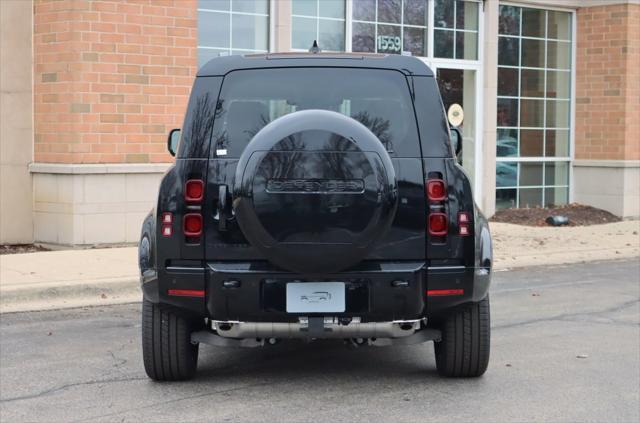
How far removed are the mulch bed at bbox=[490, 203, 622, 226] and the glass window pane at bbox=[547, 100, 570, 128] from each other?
1461 mm

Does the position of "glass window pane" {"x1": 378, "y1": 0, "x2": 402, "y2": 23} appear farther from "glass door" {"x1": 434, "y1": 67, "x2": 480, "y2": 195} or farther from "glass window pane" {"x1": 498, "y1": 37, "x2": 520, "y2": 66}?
"glass window pane" {"x1": 498, "y1": 37, "x2": 520, "y2": 66}

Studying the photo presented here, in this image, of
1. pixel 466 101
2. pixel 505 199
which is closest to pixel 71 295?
pixel 466 101

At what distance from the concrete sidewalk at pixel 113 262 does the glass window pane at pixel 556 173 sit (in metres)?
2.20

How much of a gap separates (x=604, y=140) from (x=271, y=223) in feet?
43.5

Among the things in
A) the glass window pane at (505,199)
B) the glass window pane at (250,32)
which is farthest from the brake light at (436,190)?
the glass window pane at (505,199)

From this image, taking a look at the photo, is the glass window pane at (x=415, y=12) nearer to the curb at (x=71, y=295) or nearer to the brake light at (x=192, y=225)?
the curb at (x=71, y=295)

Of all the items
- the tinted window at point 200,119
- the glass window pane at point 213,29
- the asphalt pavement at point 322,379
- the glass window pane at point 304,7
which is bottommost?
the asphalt pavement at point 322,379

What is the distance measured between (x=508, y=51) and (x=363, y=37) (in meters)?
3.15

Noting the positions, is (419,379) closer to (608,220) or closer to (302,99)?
(302,99)

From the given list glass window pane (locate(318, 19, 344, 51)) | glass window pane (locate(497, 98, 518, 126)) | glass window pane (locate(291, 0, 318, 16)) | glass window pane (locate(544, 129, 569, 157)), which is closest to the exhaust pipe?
glass window pane (locate(291, 0, 318, 16))

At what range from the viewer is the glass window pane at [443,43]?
15.9 meters

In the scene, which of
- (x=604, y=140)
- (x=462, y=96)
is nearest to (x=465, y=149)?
(x=462, y=96)

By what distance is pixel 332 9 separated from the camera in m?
14.7

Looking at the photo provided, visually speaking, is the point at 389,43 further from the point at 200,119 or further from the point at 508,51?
the point at 200,119
